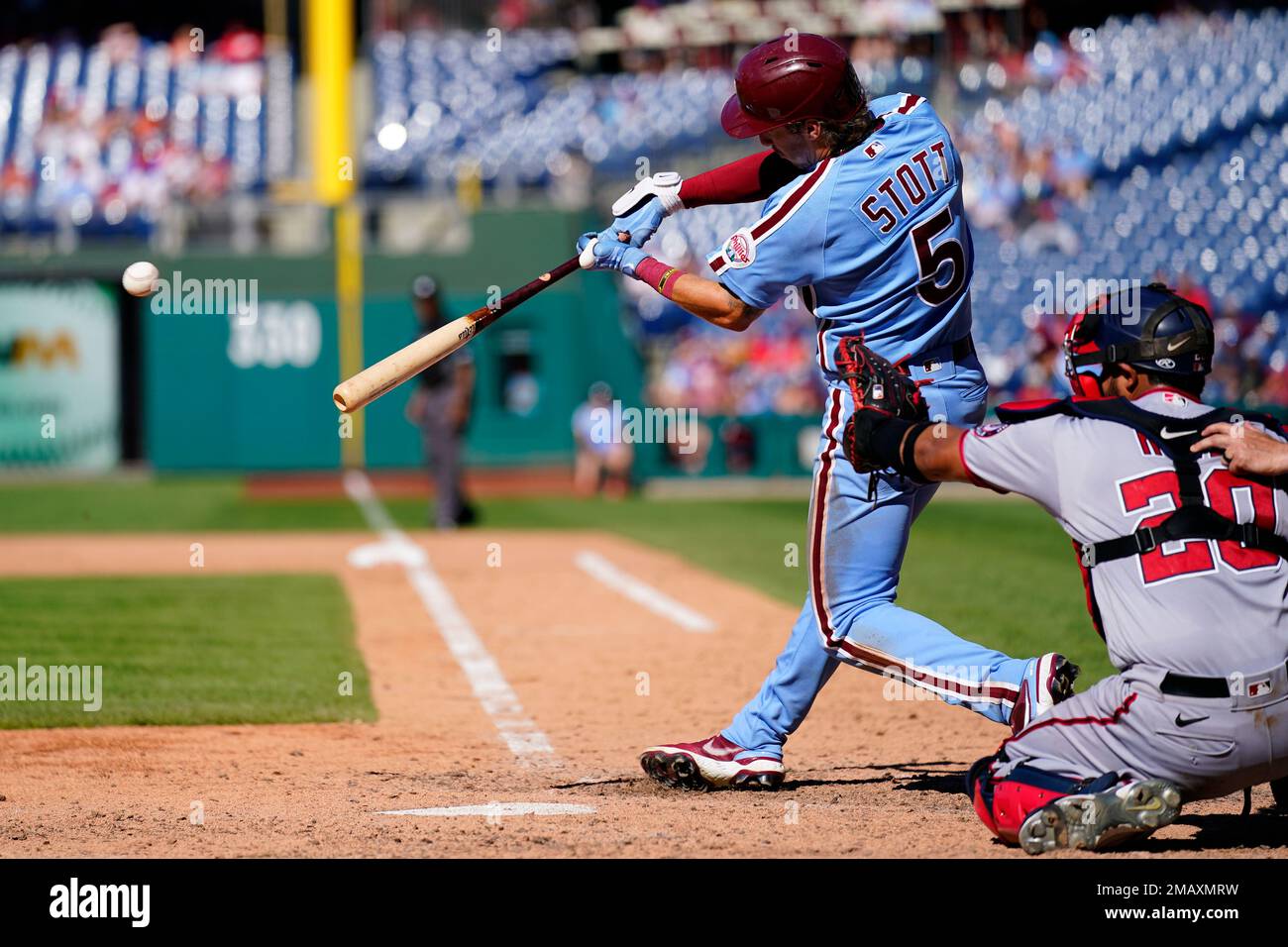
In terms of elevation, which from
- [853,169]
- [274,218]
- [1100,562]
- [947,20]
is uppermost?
[947,20]

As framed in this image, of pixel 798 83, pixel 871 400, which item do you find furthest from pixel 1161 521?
pixel 798 83

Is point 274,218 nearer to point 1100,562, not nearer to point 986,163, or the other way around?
point 986,163

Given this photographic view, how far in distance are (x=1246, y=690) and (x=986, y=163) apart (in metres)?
20.4

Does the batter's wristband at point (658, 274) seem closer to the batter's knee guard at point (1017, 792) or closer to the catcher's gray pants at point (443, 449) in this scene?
the batter's knee guard at point (1017, 792)

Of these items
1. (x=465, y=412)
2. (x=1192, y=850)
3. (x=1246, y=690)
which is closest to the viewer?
(x=1246, y=690)

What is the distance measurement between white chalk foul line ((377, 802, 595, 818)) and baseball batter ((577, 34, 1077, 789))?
2.60ft

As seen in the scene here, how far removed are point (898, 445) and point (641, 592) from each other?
7023mm

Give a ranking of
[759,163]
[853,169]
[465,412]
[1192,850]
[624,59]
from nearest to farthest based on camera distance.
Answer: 1. [1192,850]
2. [853,169]
3. [759,163]
4. [465,412]
5. [624,59]

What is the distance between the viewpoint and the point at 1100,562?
13.4ft

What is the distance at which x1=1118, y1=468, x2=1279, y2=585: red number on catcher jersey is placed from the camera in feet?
13.0

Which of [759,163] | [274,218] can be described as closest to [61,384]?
[274,218]

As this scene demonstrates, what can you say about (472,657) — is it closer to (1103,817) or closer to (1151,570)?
(1103,817)

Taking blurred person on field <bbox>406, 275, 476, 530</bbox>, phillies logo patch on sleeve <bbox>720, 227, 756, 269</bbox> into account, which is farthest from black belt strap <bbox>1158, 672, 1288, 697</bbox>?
blurred person on field <bbox>406, 275, 476, 530</bbox>

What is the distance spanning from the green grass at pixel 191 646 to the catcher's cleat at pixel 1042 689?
9.92 ft
